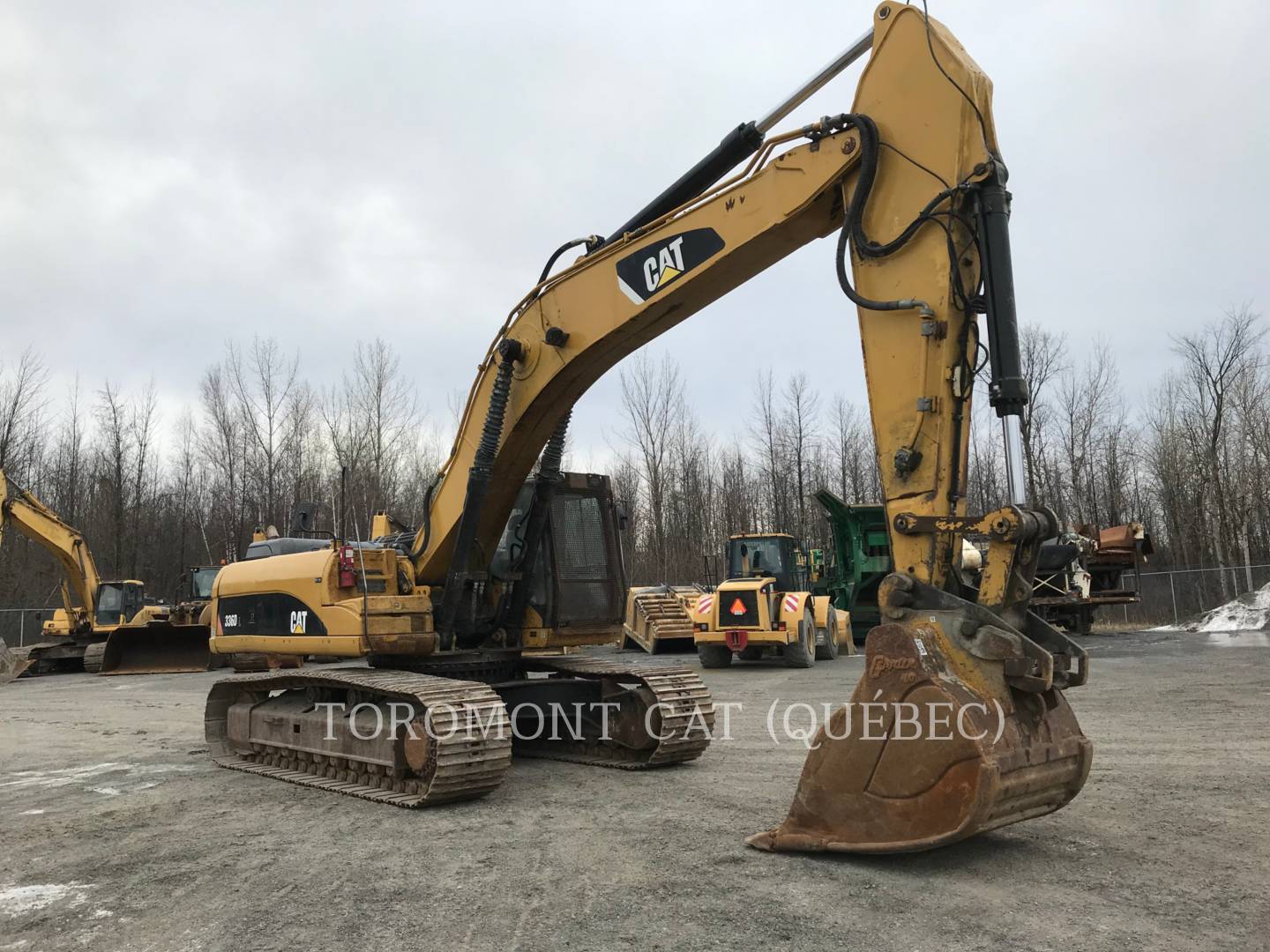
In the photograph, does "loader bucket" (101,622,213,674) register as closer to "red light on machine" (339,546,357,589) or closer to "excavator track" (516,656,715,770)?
"excavator track" (516,656,715,770)

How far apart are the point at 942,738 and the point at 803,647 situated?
1325 cm

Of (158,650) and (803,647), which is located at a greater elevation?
(158,650)

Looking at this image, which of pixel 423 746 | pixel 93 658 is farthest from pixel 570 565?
pixel 93 658

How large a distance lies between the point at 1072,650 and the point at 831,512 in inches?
688

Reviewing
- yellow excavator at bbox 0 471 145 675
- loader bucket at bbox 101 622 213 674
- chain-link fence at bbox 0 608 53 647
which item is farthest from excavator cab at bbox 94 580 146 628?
chain-link fence at bbox 0 608 53 647

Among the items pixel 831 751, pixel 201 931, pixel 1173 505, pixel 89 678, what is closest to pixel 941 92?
pixel 831 751

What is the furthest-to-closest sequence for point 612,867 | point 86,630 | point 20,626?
point 20,626 < point 86,630 < point 612,867

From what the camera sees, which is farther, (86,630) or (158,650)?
(86,630)

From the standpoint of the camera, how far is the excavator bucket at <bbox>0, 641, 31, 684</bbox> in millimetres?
19094

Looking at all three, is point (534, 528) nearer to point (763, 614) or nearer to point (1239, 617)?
point (763, 614)

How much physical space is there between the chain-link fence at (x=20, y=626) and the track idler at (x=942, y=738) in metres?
31.5

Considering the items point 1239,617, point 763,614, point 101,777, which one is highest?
point 763,614

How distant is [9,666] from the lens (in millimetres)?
19312

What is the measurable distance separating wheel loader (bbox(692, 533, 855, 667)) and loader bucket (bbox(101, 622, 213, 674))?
10916mm
